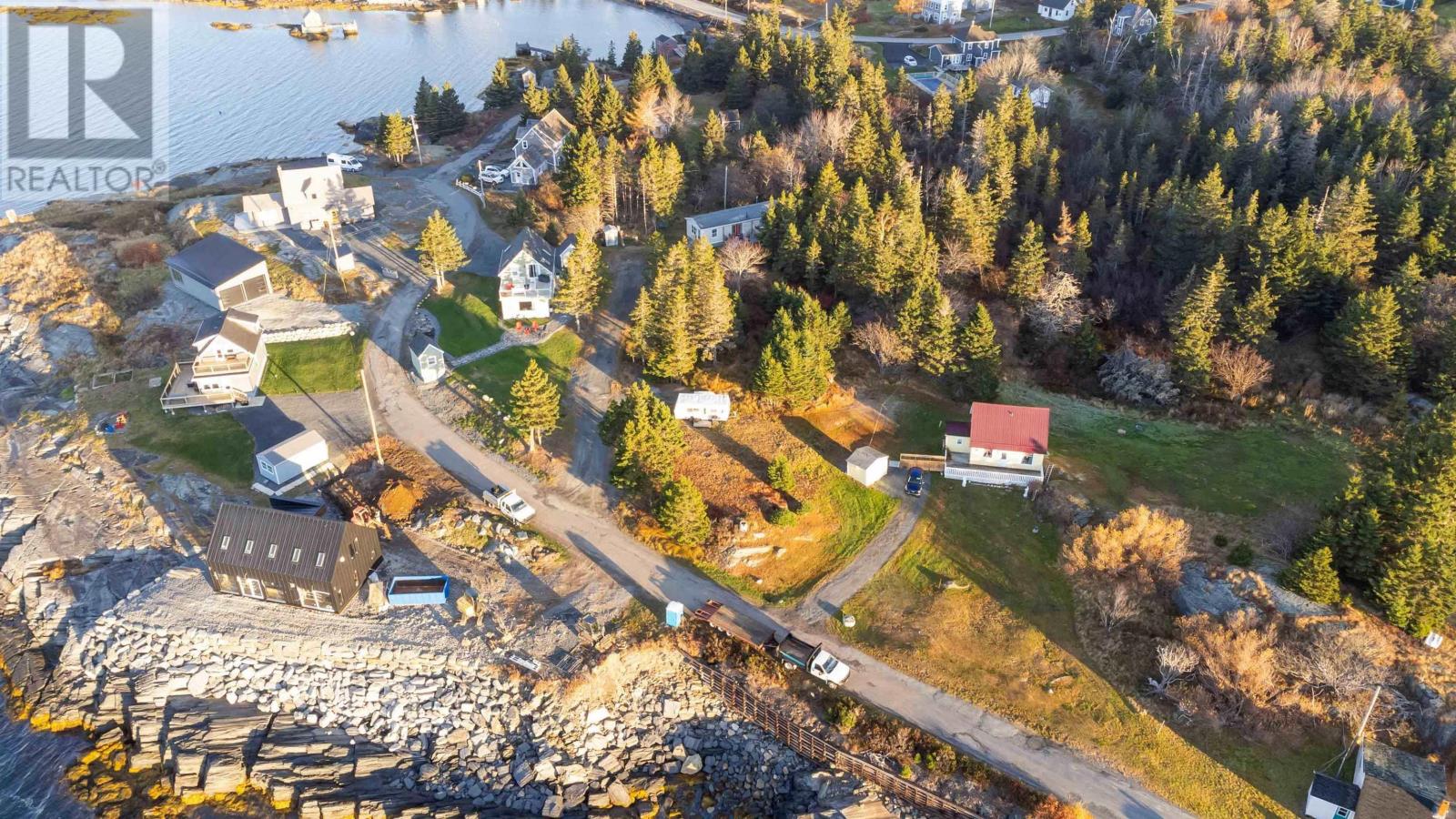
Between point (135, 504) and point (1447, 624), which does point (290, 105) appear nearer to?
point (135, 504)

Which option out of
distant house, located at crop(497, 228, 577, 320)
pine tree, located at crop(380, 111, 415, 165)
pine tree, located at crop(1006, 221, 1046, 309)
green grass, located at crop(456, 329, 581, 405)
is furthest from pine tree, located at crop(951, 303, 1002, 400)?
pine tree, located at crop(380, 111, 415, 165)

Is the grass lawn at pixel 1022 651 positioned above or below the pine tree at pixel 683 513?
below

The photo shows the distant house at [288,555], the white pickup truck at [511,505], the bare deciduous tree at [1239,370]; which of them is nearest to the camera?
the distant house at [288,555]

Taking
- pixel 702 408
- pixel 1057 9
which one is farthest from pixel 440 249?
pixel 1057 9

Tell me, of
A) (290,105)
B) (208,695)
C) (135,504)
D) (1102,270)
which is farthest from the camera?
(290,105)

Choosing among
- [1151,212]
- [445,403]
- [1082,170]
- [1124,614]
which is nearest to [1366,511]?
[1124,614]

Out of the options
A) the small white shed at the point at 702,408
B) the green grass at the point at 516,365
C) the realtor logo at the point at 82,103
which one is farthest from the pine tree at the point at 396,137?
the small white shed at the point at 702,408

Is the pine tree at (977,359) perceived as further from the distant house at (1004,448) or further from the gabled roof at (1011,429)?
the gabled roof at (1011,429)
